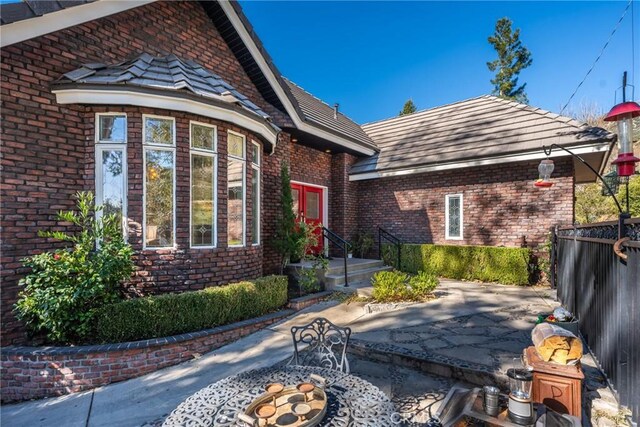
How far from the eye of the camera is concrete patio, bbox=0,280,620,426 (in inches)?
121

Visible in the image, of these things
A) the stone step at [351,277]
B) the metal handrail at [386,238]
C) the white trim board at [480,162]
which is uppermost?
the white trim board at [480,162]

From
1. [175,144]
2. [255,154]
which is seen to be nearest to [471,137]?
[255,154]

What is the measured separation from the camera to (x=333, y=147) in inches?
398

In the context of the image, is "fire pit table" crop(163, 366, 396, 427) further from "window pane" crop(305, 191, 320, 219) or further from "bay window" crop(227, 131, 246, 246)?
"window pane" crop(305, 191, 320, 219)

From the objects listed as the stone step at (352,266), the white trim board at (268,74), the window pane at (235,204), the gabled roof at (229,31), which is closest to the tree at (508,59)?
the gabled roof at (229,31)

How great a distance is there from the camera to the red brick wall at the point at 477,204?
7797 mm

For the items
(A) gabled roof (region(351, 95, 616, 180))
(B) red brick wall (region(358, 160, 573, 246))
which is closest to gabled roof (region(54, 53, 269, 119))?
(A) gabled roof (region(351, 95, 616, 180))

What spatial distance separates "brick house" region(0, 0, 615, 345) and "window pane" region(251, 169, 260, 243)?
3 centimetres

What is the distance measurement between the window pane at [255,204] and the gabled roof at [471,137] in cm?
480

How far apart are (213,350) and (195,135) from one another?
3406mm

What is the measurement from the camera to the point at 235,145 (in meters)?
5.88

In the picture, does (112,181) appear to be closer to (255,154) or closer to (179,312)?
(179,312)

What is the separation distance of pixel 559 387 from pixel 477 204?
23.6 ft

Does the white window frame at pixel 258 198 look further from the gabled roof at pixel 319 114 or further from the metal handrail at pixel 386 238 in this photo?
the metal handrail at pixel 386 238
